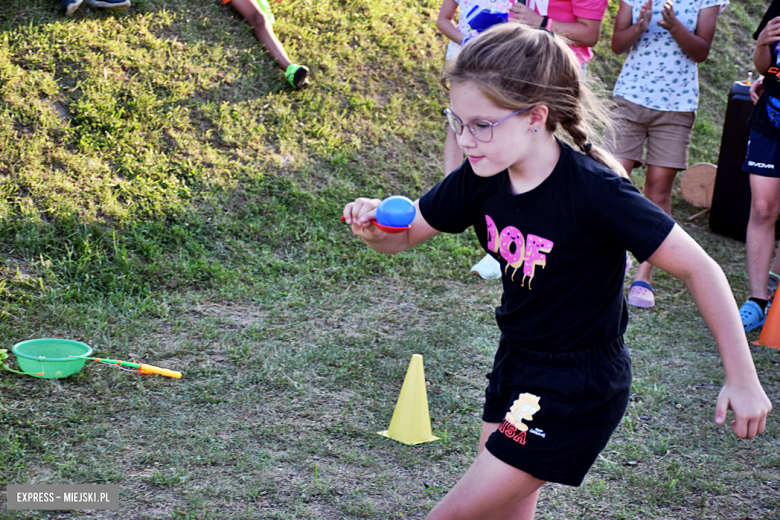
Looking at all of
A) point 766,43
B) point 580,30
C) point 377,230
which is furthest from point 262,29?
point 377,230

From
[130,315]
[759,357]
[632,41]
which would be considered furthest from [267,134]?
[759,357]

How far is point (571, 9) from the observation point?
4.89 m

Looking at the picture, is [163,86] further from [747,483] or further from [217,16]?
[747,483]

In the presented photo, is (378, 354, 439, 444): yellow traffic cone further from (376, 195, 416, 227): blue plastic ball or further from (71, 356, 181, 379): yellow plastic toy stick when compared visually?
(376, 195, 416, 227): blue plastic ball

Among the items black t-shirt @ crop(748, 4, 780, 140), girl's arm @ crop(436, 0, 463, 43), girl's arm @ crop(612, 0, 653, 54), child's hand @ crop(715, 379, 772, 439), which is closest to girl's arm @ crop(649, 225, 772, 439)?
child's hand @ crop(715, 379, 772, 439)

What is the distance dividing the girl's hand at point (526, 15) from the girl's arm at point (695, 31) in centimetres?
93

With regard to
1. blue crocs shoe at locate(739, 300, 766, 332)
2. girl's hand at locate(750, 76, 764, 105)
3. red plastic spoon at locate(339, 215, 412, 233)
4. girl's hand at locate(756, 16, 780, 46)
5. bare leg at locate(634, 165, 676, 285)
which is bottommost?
blue crocs shoe at locate(739, 300, 766, 332)

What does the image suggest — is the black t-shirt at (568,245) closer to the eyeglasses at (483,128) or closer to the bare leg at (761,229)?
the eyeglasses at (483,128)

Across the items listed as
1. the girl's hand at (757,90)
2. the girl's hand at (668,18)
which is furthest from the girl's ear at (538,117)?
the girl's hand at (757,90)

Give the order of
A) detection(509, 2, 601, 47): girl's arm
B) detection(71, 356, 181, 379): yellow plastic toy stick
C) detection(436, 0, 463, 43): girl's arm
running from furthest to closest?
detection(436, 0, 463, 43): girl's arm < detection(509, 2, 601, 47): girl's arm < detection(71, 356, 181, 379): yellow plastic toy stick

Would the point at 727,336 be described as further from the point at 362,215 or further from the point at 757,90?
the point at 757,90

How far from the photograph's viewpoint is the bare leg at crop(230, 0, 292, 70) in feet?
20.1

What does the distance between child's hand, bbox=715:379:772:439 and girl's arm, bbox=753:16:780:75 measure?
3.28 metres

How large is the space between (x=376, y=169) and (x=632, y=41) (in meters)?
2.29
